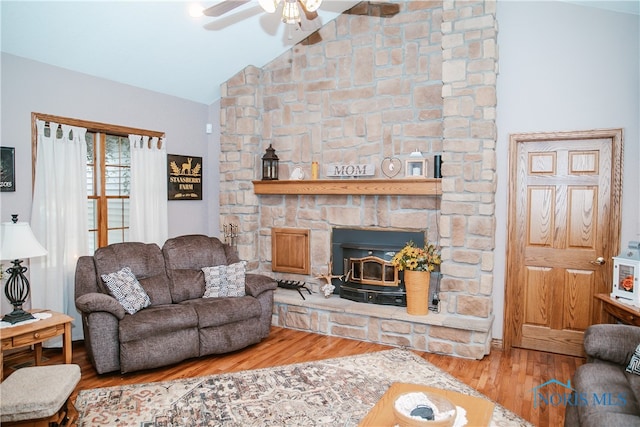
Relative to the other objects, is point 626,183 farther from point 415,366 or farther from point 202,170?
point 202,170

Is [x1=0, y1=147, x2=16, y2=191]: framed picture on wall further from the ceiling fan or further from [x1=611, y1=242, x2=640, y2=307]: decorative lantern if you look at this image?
[x1=611, y1=242, x2=640, y2=307]: decorative lantern

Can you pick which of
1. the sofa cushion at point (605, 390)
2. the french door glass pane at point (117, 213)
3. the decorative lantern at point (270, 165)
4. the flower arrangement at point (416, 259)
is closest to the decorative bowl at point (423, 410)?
the sofa cushion at point (605, 390)

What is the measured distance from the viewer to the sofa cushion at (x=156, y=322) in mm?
3537

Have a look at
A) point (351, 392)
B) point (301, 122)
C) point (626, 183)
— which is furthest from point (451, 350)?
point (301, 122)

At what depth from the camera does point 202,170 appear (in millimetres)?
5707

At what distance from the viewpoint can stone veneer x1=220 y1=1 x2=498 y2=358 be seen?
158 inches

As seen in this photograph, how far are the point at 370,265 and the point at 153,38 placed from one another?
3189mm

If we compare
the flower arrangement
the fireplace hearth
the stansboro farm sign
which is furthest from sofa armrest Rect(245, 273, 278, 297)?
the stansboro farm sign

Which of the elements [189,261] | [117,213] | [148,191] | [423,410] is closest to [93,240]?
[117,213]

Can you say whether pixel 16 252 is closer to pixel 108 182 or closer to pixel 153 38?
pixel 108 182

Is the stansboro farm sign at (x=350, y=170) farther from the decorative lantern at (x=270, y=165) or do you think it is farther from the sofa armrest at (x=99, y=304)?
the sofa armrest at (x=99, y=304)

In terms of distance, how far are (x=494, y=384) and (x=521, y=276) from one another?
4.00 feet

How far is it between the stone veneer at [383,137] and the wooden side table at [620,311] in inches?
36.2

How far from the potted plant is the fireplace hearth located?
0.86 feet
